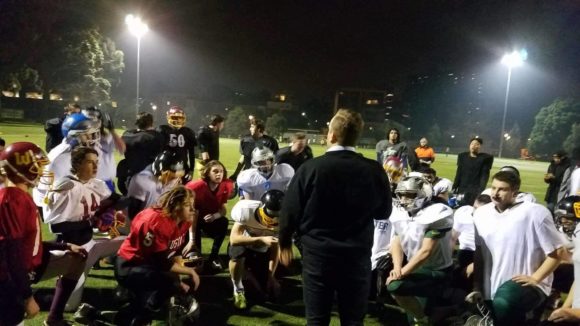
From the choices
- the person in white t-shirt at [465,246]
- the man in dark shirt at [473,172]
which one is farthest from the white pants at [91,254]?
the man in dark shirt at [473,172]

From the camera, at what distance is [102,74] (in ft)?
162

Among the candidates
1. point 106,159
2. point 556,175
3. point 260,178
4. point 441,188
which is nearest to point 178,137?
point 106,159

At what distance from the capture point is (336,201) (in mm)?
3311

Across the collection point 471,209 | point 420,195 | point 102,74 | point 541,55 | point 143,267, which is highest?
point 541,55

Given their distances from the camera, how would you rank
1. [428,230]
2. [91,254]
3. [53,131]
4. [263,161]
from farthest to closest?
[53,131], [263,161], [91,254], [428,230]

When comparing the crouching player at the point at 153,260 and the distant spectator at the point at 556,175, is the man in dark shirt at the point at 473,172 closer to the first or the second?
the distant spectator at the point at 556,175

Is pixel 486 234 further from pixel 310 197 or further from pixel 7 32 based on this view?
pixel 7 32

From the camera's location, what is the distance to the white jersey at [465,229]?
18.5ft

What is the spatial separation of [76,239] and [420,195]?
3553mm

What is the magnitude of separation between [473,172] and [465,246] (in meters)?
4.47

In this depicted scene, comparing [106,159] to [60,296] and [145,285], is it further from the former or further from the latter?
[145,285]

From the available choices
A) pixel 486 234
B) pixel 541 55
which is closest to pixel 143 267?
pixel 486 234

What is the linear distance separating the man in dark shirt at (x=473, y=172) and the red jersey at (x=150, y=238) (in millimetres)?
7110

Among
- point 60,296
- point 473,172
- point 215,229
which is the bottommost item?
point 60,296
